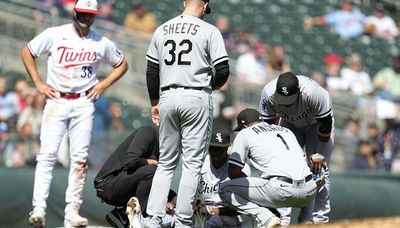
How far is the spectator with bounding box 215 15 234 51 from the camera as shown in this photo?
19.0 m

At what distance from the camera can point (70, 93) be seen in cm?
953

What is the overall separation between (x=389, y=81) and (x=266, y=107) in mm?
11105

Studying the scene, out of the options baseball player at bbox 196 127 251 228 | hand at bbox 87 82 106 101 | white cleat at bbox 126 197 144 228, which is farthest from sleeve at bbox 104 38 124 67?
white cleat at bbox 126 197 144 228

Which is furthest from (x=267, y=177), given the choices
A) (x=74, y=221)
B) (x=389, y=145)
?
(x=389, y=145)

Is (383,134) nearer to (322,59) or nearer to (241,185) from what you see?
(322,59)

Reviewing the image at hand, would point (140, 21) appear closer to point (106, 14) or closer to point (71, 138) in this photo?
point (106, 14)

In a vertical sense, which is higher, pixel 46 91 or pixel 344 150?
pixel 46 91

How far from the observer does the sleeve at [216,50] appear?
7.72m

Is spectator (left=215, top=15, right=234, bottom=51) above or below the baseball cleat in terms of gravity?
above

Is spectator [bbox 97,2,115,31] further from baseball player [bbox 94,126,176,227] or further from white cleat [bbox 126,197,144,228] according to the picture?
white cleat [bbox 126,197,144,228]

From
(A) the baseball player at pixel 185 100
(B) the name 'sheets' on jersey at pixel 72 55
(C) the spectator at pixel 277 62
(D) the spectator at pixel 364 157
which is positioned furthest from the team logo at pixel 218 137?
(C) the spectator at pixel 277 62

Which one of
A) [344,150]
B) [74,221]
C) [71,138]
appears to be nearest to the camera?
[74,221]

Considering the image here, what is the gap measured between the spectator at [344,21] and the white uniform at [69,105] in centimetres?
1235

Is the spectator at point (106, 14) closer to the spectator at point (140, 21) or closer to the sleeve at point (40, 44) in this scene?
the spectator at point (140, 21)
